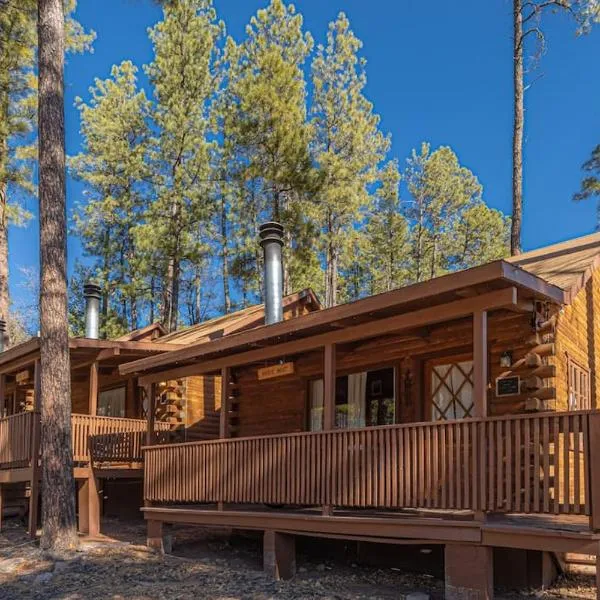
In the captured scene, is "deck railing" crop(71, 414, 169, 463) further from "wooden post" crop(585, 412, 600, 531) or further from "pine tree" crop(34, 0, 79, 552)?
"wooden post" crop(585, 412, 600, 531)

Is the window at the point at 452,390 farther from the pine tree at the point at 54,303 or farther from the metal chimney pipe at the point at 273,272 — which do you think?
the pine tree at the point at 54,303

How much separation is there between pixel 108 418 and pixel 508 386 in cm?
853

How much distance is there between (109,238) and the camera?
1316 inches

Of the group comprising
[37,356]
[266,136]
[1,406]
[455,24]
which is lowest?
[1,406]

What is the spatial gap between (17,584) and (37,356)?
6220 millimetres

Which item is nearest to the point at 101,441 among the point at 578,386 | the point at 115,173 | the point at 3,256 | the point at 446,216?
the point at 578,386

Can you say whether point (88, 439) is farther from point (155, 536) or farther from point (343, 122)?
point (343, 122)

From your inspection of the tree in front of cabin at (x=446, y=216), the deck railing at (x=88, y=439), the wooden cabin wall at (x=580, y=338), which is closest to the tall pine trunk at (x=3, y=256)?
the deck railing at (x=88, y=439)

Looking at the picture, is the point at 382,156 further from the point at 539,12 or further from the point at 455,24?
the point at 539,12

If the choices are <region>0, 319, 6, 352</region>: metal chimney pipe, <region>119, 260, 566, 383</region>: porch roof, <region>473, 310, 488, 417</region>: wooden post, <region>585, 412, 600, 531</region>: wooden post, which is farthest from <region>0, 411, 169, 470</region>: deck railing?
<region>585, 412, 600, 531</region>: wooden post

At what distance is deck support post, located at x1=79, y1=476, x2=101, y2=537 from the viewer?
1390 centimetres

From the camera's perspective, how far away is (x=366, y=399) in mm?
12234

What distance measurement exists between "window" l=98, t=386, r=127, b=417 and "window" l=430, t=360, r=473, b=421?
9.91 m

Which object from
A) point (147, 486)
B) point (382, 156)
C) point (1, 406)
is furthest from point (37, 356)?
point (382, 156)
